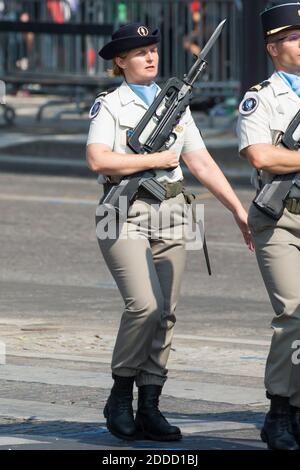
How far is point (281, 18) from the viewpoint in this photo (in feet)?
21.9

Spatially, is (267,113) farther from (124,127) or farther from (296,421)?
(296,421)

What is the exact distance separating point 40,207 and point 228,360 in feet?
25.6

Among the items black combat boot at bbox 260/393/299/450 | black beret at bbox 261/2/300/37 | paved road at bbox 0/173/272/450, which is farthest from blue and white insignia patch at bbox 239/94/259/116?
paved road at bbox 0/173/272/450

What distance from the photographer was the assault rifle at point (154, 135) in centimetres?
680

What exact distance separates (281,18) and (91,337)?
352cm

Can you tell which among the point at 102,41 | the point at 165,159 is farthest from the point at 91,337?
the point at 102,41

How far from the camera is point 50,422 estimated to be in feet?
23.2

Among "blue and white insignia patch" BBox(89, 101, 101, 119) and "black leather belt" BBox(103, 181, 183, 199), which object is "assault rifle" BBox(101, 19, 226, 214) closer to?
"black leather belt" BBox(103, 181, 183, 199)

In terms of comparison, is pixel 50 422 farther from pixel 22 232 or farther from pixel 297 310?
pixel 22 232

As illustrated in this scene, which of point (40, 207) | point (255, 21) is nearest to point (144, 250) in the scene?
point (40, 207)

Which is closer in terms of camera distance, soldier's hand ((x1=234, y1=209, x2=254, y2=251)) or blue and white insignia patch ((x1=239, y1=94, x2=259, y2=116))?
blue and white insignia patch ((x1=239, y1=94, x2=259, y2=116))

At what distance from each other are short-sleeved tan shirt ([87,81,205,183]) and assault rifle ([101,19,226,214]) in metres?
Result: 0.05

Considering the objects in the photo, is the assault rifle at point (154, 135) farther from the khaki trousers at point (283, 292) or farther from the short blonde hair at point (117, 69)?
the khaki trousers at point (283, 292)

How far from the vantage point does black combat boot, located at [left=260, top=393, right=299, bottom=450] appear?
6477 millimetres
